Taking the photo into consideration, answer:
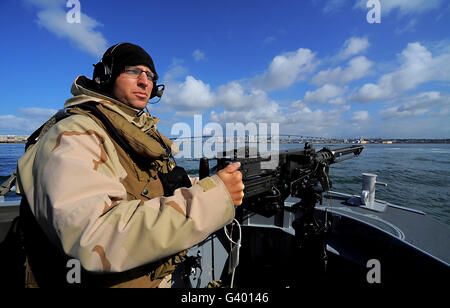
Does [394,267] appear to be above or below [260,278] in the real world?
above

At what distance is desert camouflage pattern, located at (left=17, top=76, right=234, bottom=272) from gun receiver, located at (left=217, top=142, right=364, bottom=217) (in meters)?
0.80

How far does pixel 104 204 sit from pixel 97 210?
0.15 feet

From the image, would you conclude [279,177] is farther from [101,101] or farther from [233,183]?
[101,101]

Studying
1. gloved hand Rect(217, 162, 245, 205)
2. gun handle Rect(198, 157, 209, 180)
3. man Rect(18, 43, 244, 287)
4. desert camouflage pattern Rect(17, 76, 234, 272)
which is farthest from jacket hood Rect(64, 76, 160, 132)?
gloved hand Rect(217, 162, 245, 205)

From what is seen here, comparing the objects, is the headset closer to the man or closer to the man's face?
the man's face

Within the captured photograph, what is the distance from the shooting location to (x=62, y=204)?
2.77 ft

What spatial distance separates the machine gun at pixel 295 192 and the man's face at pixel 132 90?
3.38 ft

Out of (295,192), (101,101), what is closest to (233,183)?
(101,101)

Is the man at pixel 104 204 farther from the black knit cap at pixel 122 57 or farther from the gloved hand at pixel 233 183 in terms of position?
the black knit cap at pixel 122 57

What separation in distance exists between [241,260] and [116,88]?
15.9ft

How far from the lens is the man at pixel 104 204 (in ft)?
2.79

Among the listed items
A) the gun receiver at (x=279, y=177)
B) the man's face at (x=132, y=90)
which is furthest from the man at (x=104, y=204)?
the gun receiver at (x=279, y=177)
